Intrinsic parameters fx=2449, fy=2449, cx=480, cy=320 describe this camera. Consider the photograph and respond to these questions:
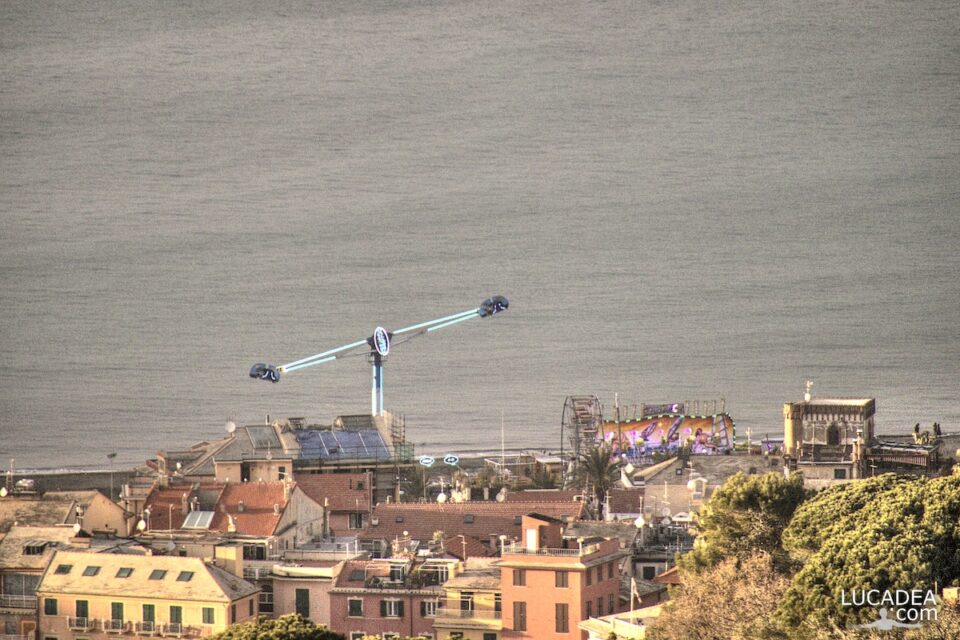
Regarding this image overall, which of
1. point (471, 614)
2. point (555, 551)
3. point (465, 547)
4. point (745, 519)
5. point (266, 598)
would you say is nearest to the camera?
point (745, 519)

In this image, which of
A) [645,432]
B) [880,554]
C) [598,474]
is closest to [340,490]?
[598,474]

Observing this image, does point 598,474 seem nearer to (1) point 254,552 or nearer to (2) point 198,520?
(2) point 198,520

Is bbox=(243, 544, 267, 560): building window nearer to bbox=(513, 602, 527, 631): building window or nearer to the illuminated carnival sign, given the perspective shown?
bbox=(513, 602, 527, 631): building window

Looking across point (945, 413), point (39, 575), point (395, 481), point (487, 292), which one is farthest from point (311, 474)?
point (487, 292)

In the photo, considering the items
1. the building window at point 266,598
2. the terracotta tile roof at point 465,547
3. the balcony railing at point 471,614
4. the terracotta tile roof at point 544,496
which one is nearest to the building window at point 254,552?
the building window at point 266,598

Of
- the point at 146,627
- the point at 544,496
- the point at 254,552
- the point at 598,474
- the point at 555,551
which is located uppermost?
the point at 598,474

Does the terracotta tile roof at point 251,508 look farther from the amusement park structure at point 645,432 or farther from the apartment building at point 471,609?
the amusement park structure at point 645,432
